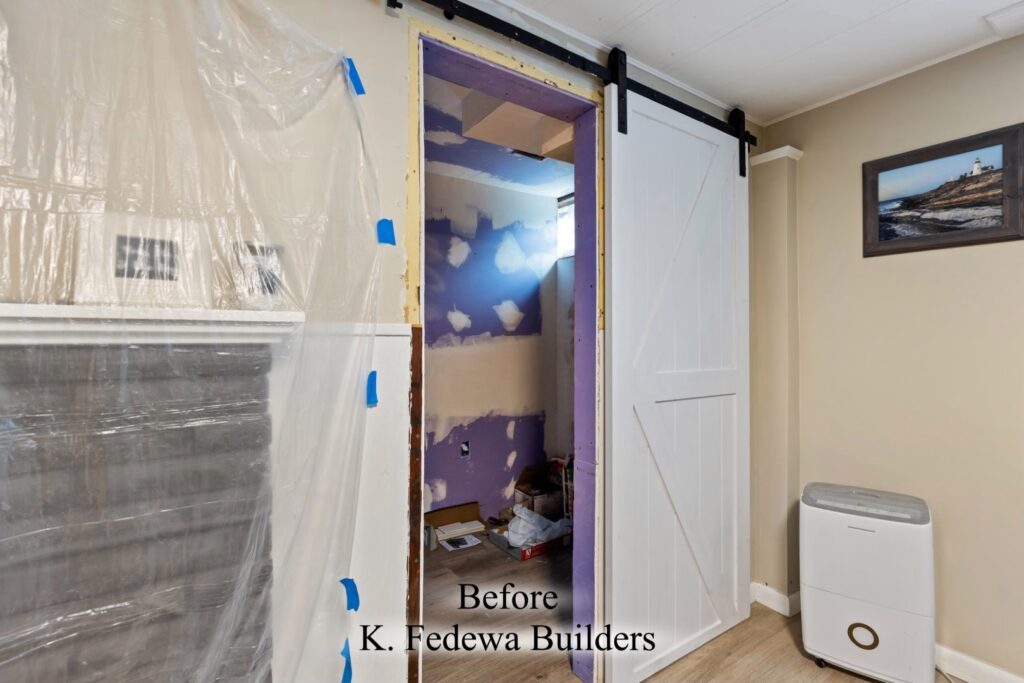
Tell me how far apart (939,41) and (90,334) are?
2.76 meters

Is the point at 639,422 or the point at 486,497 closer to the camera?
the point at 639,422

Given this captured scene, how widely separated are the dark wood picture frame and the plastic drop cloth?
211 cm

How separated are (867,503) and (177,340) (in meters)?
2.38

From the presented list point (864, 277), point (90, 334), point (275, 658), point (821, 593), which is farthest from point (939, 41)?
point (275, 658)

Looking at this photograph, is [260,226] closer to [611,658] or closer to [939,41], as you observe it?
[611,658]

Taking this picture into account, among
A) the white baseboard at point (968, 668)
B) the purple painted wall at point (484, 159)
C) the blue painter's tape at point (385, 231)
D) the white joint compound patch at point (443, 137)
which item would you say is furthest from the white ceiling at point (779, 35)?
the white baseboard at point (968, 668)

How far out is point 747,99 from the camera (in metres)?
2.23

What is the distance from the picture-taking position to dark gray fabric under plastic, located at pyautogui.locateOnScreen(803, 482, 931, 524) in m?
1.81

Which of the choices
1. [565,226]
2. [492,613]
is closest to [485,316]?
[565,226]

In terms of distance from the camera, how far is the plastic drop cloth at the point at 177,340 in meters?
0.90

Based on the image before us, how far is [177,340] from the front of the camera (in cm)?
102

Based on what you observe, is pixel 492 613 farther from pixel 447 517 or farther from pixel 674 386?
pixel 674 386

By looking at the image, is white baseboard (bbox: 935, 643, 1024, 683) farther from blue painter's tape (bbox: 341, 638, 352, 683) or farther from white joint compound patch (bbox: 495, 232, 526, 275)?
white joint compound patch (bbox: 495, 232, 526, 275)

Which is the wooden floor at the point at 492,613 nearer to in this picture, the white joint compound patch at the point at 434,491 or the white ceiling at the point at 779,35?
the white joint compound patch at the point at 434,491
